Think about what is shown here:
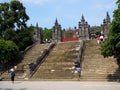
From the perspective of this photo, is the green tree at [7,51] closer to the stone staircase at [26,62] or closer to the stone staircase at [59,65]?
the stone staircase at [26,62]

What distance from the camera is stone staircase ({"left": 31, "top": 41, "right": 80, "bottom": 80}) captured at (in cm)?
2867

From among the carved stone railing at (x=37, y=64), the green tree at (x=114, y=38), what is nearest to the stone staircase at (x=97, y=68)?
the green tree at (x=114, y=38)

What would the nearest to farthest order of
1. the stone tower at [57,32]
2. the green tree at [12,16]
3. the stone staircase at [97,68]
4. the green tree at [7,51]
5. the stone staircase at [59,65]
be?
the stone staircase at [97,68], the stone staircase at [59,65], the green tree at [7,51], the green tree at [12,16], the stone tower at [57,32]

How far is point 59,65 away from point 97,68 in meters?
4.65

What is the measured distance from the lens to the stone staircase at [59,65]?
94.1ft

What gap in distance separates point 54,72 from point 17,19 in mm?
14955

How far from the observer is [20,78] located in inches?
1163

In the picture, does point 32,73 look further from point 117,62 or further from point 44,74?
point 117,62

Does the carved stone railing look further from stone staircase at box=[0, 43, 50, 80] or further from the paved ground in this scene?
the paved ground

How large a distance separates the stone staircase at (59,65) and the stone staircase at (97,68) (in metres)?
1.21

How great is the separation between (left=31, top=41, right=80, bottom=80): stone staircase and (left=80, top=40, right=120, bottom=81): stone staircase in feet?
3.97

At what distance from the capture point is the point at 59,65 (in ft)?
103

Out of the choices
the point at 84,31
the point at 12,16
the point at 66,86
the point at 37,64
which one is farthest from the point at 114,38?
the point at 84,31

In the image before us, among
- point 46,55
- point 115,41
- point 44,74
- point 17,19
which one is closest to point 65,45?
point 46,55
